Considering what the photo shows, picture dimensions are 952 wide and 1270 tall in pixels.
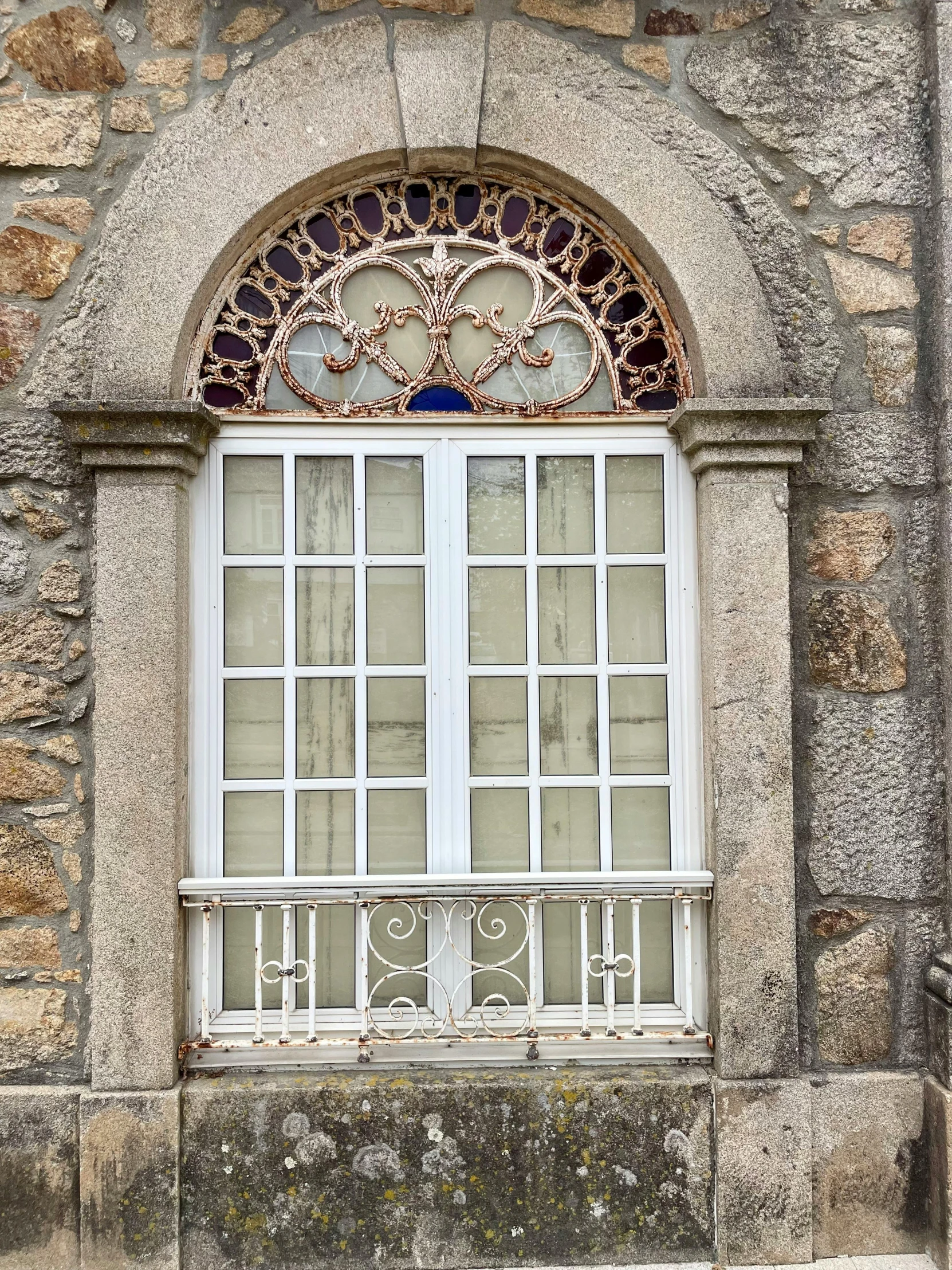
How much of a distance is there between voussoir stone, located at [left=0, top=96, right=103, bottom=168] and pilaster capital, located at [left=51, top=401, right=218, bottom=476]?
33.0 inches

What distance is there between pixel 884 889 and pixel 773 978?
484 millimetres

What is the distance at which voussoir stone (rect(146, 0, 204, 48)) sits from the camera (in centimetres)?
295

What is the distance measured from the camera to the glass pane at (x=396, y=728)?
3.05 m

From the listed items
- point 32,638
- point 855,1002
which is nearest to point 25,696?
point 32,638

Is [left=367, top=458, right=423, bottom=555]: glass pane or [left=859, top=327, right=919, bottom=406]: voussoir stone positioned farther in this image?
[left=367, top=458, right=423, bottom=555]: glass pane

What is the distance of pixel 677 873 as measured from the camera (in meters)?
2.93

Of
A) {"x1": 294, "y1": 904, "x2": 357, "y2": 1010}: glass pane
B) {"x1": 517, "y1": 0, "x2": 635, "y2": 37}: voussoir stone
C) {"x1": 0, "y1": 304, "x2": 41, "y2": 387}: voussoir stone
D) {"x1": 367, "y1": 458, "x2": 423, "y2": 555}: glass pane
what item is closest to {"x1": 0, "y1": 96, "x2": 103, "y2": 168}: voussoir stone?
{"x1": 0, "y1": 304, "x2": 41, "y2": 387}: voussoir stone

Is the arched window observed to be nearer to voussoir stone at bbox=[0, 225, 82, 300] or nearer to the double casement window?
the double casement window

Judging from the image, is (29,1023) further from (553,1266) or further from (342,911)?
(553,1266)

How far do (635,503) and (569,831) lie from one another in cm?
119

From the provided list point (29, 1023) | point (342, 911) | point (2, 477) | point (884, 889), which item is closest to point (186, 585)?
point (2, 477)

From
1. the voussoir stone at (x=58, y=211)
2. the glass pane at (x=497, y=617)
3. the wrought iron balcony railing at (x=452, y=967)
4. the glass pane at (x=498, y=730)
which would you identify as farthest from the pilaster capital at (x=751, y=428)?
the voussoir stone at (x=58, y=211)

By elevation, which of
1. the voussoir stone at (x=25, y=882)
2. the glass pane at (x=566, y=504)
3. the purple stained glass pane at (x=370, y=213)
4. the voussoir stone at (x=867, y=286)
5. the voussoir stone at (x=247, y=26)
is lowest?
the voussoir stone at (x=25, y=882)

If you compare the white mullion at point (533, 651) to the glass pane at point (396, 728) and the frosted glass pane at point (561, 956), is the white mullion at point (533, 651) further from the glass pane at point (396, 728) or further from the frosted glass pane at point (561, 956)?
the glass pane at point (396, 728)
